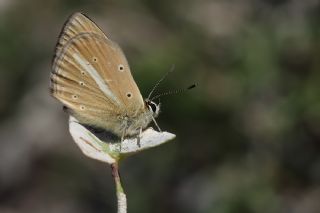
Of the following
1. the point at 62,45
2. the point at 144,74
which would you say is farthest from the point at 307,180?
the point at 62,45

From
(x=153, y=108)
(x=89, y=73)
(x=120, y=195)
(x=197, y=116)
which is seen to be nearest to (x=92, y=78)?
(x=89, y=73)

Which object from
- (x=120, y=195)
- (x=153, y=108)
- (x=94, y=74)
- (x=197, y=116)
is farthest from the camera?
(x=197, y=116)

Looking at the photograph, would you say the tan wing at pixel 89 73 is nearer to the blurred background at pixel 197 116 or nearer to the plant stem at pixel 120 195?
the plant stem at pixel 120 195

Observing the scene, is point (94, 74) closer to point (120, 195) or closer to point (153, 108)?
point (153, 108)

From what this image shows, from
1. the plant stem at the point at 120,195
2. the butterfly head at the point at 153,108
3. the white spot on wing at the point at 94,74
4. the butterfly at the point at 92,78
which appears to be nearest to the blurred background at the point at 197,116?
the butterfly head at the point at 153,108

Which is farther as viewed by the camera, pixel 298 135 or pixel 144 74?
pixel 144 74

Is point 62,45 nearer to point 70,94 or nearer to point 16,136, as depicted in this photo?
point 70,94

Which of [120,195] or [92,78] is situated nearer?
[120,195]

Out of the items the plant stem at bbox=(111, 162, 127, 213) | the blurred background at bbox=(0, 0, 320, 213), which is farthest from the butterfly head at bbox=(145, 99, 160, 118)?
the blurred background at bbox=(0, 0, 320, 213)
